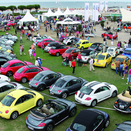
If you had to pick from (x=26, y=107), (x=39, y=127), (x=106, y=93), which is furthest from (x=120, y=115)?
(x=26, y=107)

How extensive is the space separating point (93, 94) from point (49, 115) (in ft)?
11.3

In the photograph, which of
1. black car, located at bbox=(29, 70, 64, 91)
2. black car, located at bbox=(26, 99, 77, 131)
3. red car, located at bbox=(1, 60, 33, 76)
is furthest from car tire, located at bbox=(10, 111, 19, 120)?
red car, located at bbox=(1, 60, 33, 76)

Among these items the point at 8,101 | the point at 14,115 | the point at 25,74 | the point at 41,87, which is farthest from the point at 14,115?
the point at 25,74

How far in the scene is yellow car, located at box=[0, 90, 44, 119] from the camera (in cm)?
954

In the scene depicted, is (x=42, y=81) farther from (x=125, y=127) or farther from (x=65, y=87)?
(x=125, y=127)

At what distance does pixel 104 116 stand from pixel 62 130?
7.36ft

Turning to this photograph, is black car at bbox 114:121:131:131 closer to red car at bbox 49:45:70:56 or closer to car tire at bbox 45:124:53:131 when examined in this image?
car tire at bbox 45:124:53:131

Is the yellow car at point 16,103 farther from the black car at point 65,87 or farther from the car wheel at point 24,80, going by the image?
the car wheel at point 24,80

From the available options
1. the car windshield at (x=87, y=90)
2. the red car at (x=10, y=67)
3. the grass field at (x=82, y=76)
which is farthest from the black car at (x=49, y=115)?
the red car at (x=10, y=67)

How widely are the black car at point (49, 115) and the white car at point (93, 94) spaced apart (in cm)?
115

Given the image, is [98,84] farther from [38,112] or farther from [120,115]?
[38,112]

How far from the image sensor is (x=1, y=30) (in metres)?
40.8

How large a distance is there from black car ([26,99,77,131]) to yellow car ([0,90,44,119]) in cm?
139

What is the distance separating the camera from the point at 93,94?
35.5 feet
